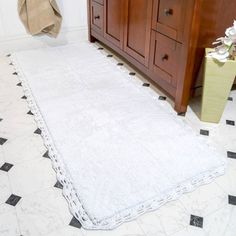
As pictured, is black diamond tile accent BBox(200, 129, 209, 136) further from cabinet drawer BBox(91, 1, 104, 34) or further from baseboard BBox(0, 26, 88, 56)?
baseboard BBox(0, 26, 88, 56)

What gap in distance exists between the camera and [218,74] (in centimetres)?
187

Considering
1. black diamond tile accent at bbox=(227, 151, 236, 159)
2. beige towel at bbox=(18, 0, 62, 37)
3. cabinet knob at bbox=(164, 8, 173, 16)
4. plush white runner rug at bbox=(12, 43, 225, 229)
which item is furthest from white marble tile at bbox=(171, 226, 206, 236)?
beige towel at bbox=(18, 0, 62, 37)

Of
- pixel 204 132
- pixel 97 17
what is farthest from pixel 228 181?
pixel 97 17

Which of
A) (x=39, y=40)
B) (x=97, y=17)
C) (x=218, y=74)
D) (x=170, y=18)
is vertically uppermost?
(x=170, y=18)

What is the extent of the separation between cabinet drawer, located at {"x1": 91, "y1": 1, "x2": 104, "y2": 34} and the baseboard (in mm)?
235

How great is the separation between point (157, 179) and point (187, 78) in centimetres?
78

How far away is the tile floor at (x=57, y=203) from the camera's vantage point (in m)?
1.36

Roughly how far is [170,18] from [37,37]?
1.75 metres

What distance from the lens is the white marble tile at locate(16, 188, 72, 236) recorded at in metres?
1.36

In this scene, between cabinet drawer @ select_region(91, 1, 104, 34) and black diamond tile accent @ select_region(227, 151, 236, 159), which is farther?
cabinet drawer @ select_region(91, 1, 104, 34)

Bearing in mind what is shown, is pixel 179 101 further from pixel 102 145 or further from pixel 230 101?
pixel 102 145

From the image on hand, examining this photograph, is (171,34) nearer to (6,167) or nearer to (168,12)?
(168,12)

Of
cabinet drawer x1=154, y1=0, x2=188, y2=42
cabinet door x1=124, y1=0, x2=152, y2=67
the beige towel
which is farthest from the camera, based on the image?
the beige towel

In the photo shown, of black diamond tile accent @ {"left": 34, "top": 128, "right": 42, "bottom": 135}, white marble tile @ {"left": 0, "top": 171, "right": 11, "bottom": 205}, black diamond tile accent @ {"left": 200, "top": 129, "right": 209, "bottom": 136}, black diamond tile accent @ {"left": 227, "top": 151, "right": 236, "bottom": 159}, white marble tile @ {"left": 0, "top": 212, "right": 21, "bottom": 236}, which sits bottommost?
white marble tile @ {"left": 0, "top": 212, "right": 21, "bottom": 236}
